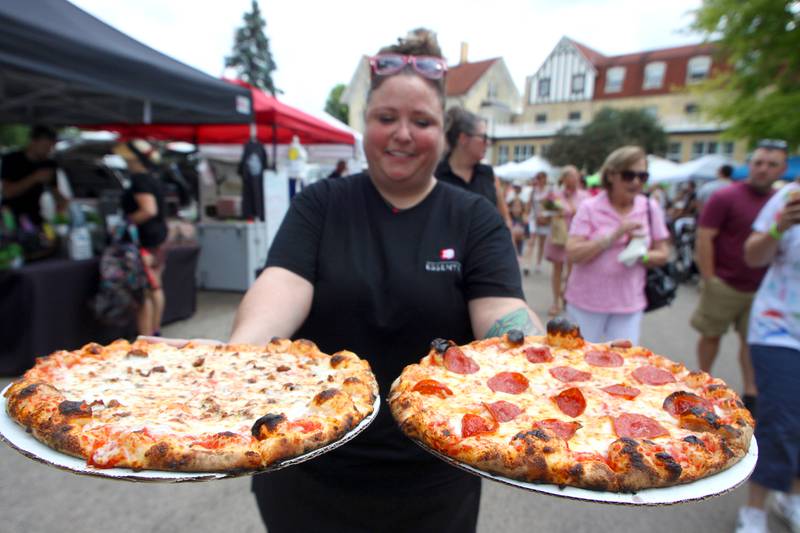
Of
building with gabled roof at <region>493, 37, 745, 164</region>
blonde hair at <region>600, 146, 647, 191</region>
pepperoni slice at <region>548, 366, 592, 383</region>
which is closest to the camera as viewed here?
pepperoni slice at <region>548, 366, 592, 383</region>

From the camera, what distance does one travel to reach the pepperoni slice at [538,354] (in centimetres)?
185

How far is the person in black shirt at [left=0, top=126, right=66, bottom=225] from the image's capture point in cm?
594

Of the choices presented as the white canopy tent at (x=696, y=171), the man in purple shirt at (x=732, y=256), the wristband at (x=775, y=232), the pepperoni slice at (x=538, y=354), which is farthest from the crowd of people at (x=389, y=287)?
the white canopy tent at (x=696, y=171)

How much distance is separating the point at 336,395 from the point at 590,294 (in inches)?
134

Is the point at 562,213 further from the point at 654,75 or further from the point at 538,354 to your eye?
the point at 654,75

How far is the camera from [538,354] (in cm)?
187

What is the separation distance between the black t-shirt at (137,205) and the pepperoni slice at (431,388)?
216 inches

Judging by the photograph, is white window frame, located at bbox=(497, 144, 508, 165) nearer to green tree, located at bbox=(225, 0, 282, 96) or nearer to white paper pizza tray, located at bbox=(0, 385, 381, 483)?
green tree, located at bbox=(225, 0, 282, 96)

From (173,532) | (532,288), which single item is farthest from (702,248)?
(532,288)

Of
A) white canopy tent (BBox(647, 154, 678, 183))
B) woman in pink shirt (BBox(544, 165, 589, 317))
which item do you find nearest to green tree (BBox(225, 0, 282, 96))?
white canopy tent (BBox(647, 154, 678, 183))

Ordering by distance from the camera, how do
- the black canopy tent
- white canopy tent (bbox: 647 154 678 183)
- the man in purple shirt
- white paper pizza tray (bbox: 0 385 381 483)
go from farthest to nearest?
white canopy tent (bbox: 647 154 678 183) → the man in purple shirt → the black canopy tent → white paper pizza tray (bbox: 0 385 381 483)

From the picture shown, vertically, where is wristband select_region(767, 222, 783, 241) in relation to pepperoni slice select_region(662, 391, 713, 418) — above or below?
above

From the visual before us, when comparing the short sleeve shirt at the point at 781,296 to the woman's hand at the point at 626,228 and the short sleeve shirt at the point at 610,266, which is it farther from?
the short sleeve shirt at the point at 610,266

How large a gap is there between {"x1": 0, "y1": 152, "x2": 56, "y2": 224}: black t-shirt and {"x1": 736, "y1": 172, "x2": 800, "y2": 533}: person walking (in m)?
7.22
